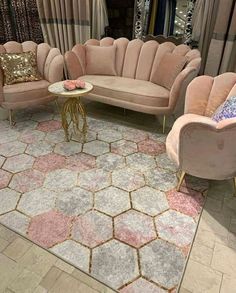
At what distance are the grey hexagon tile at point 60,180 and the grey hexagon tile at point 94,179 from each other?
0.23 ft

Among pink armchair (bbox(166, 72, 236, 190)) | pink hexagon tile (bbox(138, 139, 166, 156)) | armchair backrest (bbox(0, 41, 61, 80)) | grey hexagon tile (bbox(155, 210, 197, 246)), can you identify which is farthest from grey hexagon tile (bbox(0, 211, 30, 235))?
armchair backrest (bbox(0, 41, 61, 80))

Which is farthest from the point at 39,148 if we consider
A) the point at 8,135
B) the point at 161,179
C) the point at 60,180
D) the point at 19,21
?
the point at 19,21

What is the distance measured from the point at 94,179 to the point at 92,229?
54cm

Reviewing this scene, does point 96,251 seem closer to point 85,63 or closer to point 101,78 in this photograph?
point 101,78

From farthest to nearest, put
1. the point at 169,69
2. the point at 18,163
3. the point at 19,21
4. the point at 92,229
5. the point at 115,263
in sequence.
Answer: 1. the point at 19,21
2. the point at 169,69
3. the point at 18,163
4. the point at 92,229
5. the point at 115,263

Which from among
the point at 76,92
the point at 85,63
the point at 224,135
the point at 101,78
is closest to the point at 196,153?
the point at 224,135

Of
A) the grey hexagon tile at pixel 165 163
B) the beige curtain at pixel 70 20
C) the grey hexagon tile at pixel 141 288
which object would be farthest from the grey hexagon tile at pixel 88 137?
the beige curtain at pixel 70 20

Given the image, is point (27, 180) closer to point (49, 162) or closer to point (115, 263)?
point (49, 162)

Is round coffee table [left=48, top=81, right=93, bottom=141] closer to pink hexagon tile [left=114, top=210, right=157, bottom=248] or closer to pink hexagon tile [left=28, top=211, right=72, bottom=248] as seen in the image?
pink hexagon tile [left=28, top=211, right=72, bottom=248]

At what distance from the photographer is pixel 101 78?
3.13m

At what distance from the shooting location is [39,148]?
2549 mm

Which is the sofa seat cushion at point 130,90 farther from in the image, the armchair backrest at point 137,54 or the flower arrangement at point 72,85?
the flower arrangement at point 72,85

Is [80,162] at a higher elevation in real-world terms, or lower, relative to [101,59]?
lower

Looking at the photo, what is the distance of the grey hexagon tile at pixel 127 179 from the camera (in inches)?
81.0
